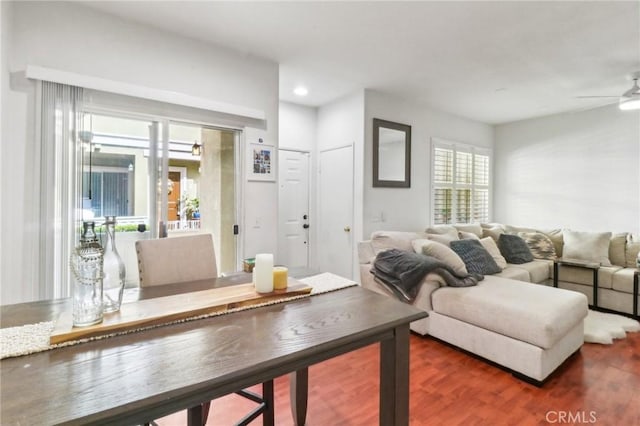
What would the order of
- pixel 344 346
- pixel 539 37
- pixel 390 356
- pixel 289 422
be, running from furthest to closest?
pixel 539 37 → pixel 289 422 → pixel 390 356 → pixel 344 346

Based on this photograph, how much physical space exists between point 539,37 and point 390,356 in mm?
3186

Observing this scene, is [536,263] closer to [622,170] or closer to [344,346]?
[622,170]

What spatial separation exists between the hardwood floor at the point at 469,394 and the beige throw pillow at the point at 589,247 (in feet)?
5.03

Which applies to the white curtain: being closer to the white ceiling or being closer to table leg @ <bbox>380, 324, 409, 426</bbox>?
the white ceiling

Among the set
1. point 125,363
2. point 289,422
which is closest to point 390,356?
point 125,363

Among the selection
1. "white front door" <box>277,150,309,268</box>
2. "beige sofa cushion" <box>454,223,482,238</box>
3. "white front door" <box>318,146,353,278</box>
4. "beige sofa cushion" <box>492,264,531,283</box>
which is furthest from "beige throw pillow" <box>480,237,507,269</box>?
"white front door" <box>277,150,309,268</box>

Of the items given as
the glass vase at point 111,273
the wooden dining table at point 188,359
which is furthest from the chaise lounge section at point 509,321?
the glass vase at point 111,273

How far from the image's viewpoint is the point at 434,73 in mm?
3529

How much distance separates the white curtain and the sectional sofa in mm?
2656

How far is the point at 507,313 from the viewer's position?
7.38ft

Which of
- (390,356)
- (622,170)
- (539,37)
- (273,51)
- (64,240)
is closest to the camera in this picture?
(390,356)

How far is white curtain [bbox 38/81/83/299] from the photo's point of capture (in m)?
2.24

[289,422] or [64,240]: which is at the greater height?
[64,240]

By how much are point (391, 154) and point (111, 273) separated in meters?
3.79
